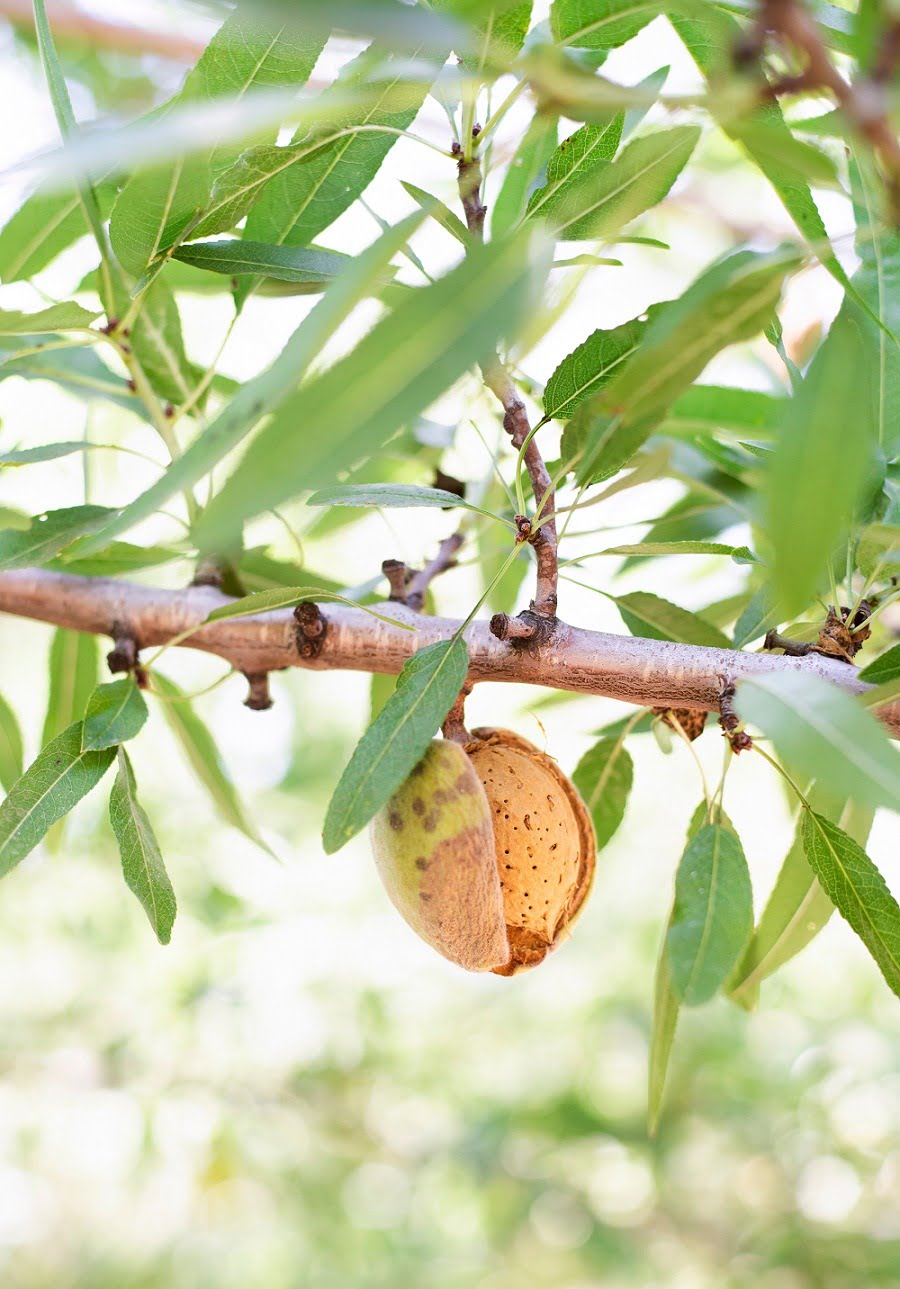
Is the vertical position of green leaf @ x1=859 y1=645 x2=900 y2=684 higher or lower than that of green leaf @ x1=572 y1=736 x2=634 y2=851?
higher

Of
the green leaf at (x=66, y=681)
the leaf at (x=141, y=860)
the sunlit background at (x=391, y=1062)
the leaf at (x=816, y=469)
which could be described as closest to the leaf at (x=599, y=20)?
the leaf at (x=816, y=469)

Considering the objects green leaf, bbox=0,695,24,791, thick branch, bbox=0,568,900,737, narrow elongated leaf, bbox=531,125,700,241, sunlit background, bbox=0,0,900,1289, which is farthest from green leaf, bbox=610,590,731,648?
sunlit background, bbox=0,0,900,1289

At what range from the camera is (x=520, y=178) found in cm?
81

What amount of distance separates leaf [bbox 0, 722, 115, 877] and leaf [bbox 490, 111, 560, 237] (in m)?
0.43

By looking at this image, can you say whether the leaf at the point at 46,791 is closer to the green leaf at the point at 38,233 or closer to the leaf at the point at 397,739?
the leaf at the point at 397,739

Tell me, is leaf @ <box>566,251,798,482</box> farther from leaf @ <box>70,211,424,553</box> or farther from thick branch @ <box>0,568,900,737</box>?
thick branch @ <box>0,568,900,737</box>

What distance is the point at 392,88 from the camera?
54 centimetres

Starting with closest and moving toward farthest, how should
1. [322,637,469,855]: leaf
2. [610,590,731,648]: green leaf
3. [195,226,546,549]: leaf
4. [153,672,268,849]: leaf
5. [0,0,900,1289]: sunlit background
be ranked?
[195,226,546,549]: leaf
[322,637,469,855]: leaf
[610,590,731,648]: green leaf
[153,672,268,849]: leaf
[0,0,900,1289]: sunlit background

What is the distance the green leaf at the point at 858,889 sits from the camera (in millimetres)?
553

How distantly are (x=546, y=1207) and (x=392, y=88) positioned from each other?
7.48ft

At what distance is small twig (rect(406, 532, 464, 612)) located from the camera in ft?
2.48

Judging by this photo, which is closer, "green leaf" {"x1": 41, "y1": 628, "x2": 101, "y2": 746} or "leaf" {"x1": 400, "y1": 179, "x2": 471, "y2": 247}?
"leaf" {"x1": 400, "y1": 179, "x2": 471, "y2": 247}

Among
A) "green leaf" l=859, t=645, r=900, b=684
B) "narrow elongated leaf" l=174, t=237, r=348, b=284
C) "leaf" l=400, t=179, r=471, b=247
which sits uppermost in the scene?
"leaf" l=400, t=179, r=471, b=247

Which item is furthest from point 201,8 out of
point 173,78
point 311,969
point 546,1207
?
point 546,1207
